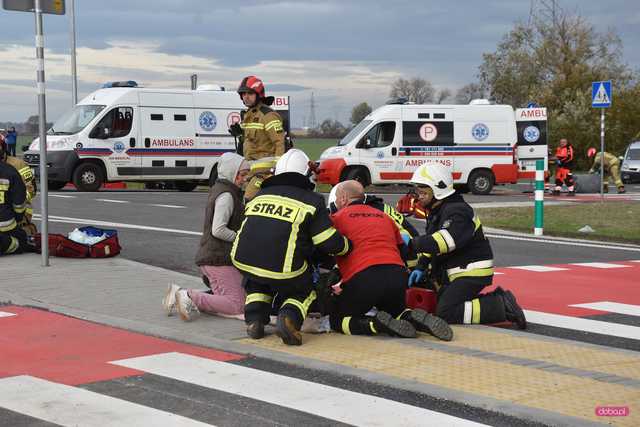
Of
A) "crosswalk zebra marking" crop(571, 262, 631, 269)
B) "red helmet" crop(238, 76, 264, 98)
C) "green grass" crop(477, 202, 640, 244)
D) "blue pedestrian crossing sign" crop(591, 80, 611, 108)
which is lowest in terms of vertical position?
"crosswalk zebra marking" crop(571, 262, 631, 269)

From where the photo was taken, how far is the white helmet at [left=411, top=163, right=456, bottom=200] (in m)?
7.91

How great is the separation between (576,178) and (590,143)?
21.4 m

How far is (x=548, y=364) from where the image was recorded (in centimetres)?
632

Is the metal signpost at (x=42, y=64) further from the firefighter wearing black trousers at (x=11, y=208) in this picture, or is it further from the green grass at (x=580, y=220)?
the green grass at (x=580, y=220)

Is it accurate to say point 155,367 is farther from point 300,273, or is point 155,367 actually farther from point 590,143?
point 590,143


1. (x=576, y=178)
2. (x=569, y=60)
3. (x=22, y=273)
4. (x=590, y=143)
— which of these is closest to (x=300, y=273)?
(x=22, y=273)

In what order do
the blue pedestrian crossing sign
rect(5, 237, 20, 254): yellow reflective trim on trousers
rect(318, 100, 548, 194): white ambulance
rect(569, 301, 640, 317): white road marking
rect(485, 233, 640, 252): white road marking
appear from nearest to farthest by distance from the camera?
1. rect(569, 301, 640, 317): white road marking
2. rect(5, 237, 20, 254): yellow reflective trim on trousers
3. rect(485, 233, 640, 252): white road marking
4. the blue pedestrian crossing sign
5. rect(318, 100, 548, 194): white ambulance

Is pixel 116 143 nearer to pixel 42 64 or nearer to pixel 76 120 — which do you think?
pixel 76 120

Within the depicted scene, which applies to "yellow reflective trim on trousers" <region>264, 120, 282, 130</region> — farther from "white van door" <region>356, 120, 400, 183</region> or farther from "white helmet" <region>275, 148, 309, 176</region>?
"white van door" <region>356, 120, 400, 183</region>

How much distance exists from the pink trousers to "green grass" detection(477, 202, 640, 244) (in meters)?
9.21

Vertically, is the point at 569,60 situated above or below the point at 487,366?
above

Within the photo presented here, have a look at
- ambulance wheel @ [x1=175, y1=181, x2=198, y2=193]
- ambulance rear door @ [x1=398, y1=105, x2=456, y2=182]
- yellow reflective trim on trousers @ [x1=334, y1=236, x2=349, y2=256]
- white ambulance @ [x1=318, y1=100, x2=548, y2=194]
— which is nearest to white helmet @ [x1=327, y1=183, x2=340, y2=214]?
yellow reflective trim on trousers @ [x1=334, y1=236, x2=349, y2=256]

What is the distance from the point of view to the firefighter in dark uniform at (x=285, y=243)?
7.05 m

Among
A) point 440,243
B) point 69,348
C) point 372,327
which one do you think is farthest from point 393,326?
point 69,348
